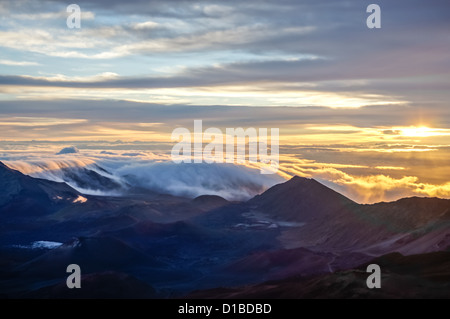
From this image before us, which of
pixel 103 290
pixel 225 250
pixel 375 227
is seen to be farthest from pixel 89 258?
pixel 375 227

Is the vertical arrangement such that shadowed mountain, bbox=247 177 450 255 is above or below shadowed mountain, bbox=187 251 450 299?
below

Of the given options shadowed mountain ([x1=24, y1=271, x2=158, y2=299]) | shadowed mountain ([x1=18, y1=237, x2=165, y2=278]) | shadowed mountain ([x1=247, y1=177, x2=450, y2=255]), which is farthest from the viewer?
shadowed mountain ([x1=247, y1=177, x2=450, y2=255])

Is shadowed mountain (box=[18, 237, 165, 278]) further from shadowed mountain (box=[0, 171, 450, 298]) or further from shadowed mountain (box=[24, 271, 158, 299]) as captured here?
shadowed mountain (box=[24, 271, 158, 299])

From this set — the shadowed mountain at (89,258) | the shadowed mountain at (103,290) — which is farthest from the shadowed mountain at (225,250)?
the shadowed mountain at (103,290)

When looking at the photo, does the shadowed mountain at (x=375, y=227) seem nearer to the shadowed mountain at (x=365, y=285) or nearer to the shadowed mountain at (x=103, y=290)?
the shadowed mountain at (x=365, y=285)

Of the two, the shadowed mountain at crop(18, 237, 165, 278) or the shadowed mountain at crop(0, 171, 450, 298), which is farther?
the shadowed mountain at crop(18, 237, 165, 278)

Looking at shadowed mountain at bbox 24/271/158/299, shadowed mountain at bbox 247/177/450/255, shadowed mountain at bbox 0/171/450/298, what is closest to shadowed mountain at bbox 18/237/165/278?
shadowed mountain at bbox 0/171/450/298

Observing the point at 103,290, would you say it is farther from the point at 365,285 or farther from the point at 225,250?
the point at 225,250

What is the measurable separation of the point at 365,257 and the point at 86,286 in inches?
2126

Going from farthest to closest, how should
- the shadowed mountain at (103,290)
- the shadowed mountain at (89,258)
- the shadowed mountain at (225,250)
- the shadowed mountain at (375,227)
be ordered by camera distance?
the shadowed mountain at (375,227), the shadowed mountain at (89,258), the shadowed mountain at (225,250), the shadowed mountain at (103,290)

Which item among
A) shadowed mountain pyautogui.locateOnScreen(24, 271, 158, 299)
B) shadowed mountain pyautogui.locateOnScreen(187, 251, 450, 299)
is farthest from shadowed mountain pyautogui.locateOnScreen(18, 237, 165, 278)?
shadowed mountain pyautogui.locateOnScreen(187, 251, 450, 299)

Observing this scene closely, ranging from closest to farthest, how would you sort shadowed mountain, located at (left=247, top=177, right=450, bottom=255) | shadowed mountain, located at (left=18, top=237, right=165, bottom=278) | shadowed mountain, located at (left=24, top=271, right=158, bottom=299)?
shadowed mountain, located at (left=24, top=271, right=158, bottom=299) < shadowed mountain, located at (left=18, top=237, right=165, bottom=278) < shadowed mountain, located at (left=247, top=177, right=450, bottom=255)
